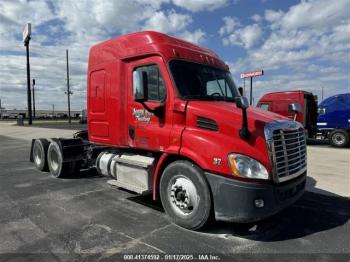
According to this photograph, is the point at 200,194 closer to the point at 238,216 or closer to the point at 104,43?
the point at 238,216

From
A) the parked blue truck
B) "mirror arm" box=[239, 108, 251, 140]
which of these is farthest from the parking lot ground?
the parked blue truck

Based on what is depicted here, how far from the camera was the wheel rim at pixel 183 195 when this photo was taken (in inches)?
185

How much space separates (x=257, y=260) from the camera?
3.87 m

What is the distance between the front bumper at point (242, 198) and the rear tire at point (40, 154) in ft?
20.4

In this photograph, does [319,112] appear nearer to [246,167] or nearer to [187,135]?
[187,135]

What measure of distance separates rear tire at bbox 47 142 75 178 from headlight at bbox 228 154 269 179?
538 centimetres

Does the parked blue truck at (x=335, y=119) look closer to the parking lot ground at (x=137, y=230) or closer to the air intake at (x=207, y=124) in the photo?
the parking lot ground at (x=137, y=230)

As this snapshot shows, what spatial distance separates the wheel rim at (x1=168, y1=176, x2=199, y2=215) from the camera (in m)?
4.70

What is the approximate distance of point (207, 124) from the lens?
15.3 ft

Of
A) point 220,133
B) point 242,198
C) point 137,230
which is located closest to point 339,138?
point 220,133

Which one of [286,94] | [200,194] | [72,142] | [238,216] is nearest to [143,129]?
[200,194]

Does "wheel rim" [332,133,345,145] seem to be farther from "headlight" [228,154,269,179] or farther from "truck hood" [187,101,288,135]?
"headlight" [228,154,269,179]

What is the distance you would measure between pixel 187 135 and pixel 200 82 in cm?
117

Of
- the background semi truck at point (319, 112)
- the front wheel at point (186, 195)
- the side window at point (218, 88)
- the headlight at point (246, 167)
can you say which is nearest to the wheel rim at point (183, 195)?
the front wheel at point (186, 195)
